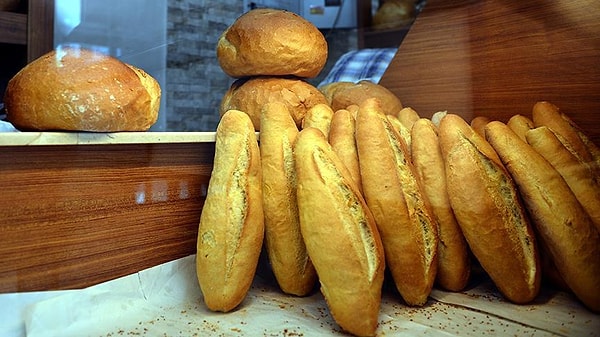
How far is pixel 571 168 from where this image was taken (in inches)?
39.9

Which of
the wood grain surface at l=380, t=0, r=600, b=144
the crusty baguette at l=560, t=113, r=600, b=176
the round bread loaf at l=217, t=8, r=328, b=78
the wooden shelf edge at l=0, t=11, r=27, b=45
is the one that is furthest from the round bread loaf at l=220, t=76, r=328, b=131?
the crusty baguette at l=560, t=113, r=600, b=176

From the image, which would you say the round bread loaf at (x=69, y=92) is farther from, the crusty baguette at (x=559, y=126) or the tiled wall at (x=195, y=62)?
the crusty baguette at (x=559, y=126)

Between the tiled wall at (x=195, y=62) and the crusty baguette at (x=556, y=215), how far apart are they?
27.0 inches

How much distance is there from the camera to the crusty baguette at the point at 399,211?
1.08 meters

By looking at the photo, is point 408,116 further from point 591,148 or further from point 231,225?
point 231,225

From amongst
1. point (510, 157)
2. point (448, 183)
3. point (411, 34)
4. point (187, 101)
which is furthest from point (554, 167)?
point (187, 101)

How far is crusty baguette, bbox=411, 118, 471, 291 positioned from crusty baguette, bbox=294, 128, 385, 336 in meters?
0.19

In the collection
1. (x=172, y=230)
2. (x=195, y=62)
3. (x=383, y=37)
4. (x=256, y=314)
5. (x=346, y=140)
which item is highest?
(x=383, y=37)

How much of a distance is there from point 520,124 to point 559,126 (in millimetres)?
94

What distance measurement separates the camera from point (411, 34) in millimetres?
1527

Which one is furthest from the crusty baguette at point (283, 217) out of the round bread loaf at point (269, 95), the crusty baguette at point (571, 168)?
the crusty baguette at point (571, 168)

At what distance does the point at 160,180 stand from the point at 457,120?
713 millimetres

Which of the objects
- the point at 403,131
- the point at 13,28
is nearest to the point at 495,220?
the point at 403,131

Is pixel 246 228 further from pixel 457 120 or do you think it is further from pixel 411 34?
pixel 411 34
